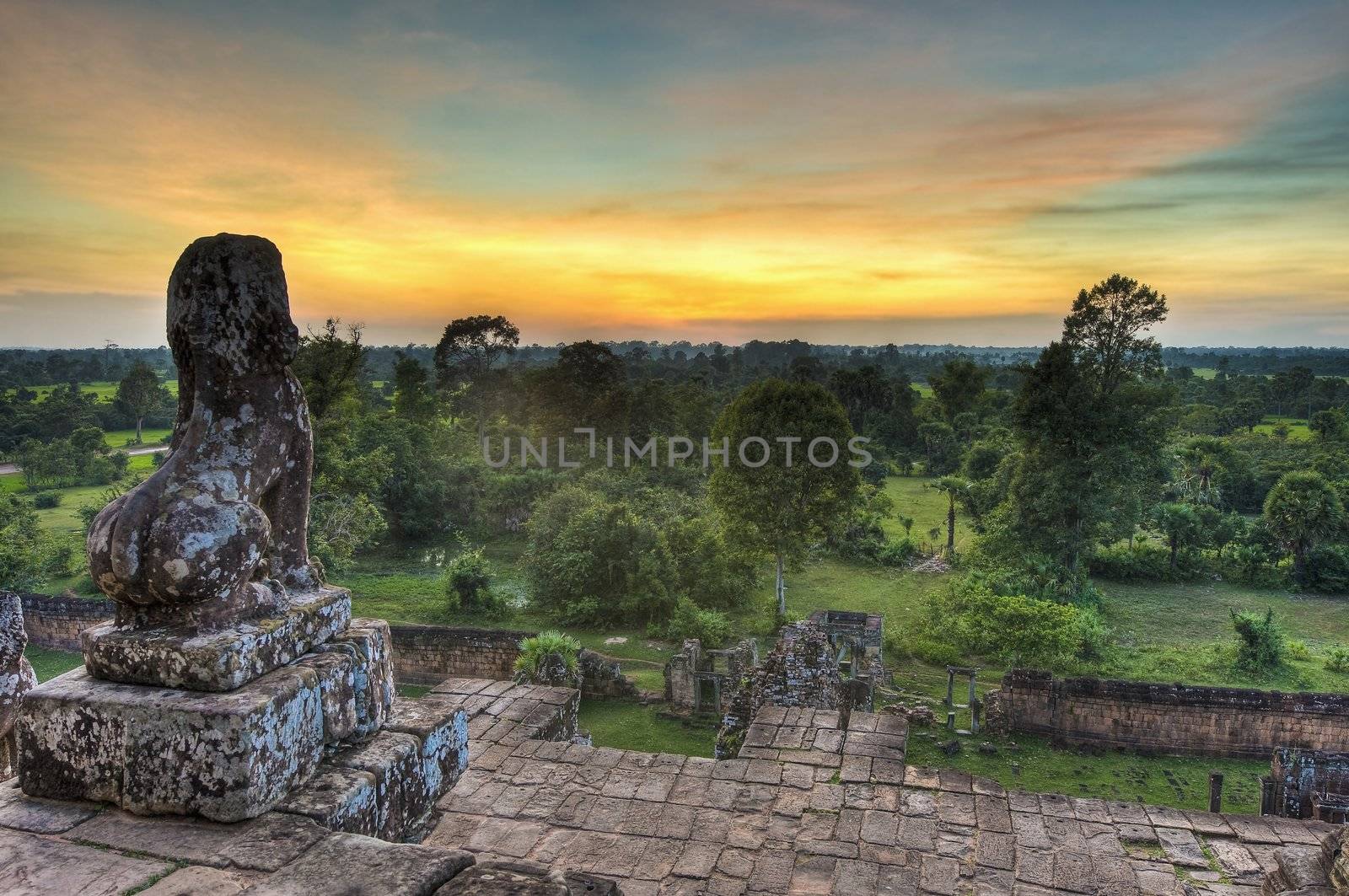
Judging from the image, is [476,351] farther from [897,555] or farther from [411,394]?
[897,555]

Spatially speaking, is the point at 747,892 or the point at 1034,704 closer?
the point at 747,892

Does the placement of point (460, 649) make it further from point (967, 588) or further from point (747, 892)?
point (967, 588)

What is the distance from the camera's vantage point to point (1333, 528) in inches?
689

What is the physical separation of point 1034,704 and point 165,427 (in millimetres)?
47189

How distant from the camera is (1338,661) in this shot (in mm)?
12828

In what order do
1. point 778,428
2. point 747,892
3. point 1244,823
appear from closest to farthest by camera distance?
1. point 747,892
2. point 1244,823
3. point 778,428

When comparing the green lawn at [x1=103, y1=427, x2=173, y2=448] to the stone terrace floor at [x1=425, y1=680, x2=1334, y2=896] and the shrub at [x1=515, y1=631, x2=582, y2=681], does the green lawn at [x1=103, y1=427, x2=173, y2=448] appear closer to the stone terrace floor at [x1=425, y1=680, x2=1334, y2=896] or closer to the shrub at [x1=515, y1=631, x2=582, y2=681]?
the shrub at [x1=515, y1=631, x2=582, y2=681]

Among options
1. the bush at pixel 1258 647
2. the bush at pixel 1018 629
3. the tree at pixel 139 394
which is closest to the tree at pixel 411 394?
the tree at pixel 139 394

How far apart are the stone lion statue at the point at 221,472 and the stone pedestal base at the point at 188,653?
0.07m

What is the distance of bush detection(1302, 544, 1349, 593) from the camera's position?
17.5m

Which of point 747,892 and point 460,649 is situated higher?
point 747,892

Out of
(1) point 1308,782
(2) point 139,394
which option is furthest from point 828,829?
(2) point 139,394

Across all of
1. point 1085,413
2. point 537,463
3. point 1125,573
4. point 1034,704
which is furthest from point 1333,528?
point 537,463

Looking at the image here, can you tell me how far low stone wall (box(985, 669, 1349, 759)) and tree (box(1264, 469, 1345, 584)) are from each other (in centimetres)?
1076
